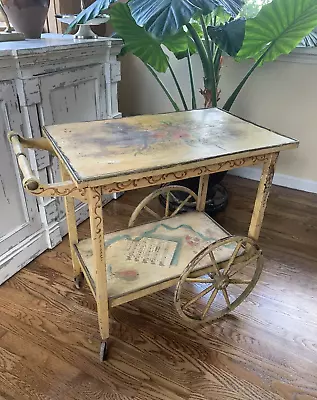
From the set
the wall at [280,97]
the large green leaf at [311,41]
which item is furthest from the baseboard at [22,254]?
the large green leaf at [311,41]

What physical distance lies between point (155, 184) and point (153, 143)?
15cm

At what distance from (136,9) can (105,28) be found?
3.41 feet

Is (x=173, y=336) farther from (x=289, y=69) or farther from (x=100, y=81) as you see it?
(x=289, y=69)

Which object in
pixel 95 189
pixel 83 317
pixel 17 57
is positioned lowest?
pixel 83 317

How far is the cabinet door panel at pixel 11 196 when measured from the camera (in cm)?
131

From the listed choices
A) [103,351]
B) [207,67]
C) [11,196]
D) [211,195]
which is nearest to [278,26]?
[207,67]

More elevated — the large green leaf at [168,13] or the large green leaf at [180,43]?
the large green leaf at [168,13]

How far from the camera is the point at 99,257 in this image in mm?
981

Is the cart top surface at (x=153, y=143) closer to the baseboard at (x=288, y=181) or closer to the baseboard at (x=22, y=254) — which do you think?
the baseboard at (x=22, y=254)

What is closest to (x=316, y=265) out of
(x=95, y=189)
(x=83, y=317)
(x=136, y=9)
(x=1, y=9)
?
(x=83, y=317)

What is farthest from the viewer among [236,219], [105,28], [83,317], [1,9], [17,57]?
[105,28]

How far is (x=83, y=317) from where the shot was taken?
4.40 ft

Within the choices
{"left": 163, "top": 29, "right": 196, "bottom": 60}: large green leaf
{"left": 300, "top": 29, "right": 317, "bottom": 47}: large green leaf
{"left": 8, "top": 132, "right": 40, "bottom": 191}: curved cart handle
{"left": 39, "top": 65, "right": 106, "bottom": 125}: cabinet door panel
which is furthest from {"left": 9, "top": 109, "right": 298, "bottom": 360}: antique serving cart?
{"left": 300, "top": 29, "right": 317, "bottom": 47}: large green leaf

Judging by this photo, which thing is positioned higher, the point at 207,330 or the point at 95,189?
the point at 95,189
